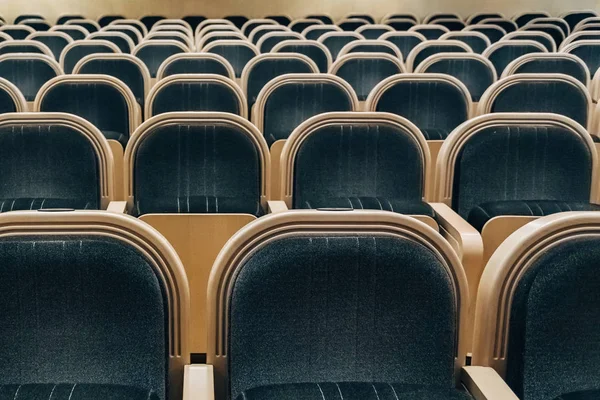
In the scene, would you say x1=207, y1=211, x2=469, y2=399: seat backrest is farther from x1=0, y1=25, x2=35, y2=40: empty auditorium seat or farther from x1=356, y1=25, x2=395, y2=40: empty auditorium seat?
x1=0, y1=25, x2=35, y2=40: empty auditorium seat

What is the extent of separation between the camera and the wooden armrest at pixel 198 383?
0.99m

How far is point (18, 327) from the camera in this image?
106 cm

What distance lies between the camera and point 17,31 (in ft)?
16.3

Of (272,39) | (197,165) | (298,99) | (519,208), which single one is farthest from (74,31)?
(519,208)

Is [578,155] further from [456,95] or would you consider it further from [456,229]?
[456,95]

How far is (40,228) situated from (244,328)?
298 millimetres

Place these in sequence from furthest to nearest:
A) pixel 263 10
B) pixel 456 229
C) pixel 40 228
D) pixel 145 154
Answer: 1. pixel 263 10
2. pixel 145 154
3. pixel 456 229
4. pixel 40 228

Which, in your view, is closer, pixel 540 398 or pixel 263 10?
pixel 540 398

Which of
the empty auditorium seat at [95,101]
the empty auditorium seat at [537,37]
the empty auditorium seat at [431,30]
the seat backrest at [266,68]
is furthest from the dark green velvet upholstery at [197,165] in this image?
the empty auditorium seat at [431,30]

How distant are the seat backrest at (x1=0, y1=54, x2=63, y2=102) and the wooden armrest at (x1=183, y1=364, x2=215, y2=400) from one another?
2.43 metres

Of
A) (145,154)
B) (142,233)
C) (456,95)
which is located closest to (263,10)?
(456,95)

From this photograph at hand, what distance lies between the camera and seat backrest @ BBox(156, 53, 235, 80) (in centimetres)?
317

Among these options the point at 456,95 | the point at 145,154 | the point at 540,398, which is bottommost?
the point at 540,398

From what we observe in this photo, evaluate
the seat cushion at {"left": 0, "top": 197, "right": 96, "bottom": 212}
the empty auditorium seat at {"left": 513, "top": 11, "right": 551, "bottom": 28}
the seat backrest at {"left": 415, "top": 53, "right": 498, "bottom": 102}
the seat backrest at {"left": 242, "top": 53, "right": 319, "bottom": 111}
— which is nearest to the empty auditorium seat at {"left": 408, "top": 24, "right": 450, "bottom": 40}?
the empty auditorium seat at {"left": 513, "top": 11, "right": 551, "bottom": 28}
